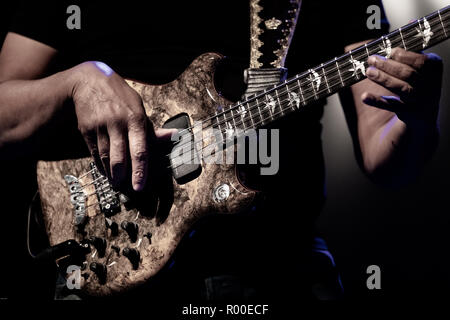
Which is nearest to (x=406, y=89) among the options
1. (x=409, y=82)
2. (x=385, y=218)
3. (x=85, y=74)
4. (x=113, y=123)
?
(x=409, y=82)

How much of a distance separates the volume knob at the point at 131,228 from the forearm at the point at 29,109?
0.37 metres

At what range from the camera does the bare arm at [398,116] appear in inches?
31.8

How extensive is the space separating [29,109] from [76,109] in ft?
0.55

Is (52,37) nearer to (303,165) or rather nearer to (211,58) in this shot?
(211,58)

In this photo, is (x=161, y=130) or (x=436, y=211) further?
(x=436, y=211)

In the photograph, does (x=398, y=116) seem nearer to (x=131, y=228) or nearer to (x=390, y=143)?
(x=390, y=143)

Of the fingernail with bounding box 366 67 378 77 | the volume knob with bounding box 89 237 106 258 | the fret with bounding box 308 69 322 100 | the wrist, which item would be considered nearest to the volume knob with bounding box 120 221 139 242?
the volume knob with bounding box 89 237 106 258

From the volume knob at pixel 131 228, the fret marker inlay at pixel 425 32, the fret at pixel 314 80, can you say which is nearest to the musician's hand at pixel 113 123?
the volume knob at pixel 131 228

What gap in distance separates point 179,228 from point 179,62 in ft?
1.64

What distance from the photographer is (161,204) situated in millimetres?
1031

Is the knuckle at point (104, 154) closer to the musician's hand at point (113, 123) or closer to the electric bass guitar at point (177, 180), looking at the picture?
the musician's hand at point (113, 123)

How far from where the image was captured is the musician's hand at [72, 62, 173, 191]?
0.96 m

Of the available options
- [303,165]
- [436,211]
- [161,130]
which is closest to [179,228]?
[161,130]

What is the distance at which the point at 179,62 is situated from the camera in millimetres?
1144
